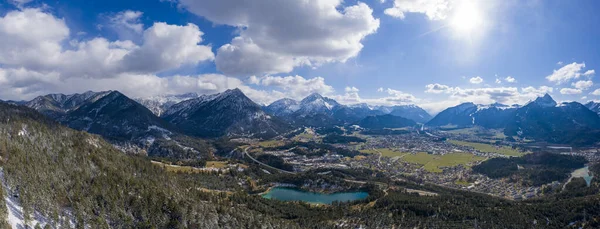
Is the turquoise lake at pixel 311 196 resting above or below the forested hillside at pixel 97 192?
below

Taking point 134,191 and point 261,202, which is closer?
point 134,191

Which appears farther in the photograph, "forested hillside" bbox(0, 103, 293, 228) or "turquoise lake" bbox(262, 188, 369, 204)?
"turquoise lake" bbox(262, 188, 369, 204)

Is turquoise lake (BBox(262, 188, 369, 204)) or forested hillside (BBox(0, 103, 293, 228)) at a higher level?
forested hillside (BBox(0, 103, 293, 228))

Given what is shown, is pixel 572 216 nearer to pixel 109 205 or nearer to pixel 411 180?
pixel 411 180

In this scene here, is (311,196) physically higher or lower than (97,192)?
lower

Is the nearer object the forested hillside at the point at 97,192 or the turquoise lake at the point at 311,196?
the forested hillside at the point at 97,192

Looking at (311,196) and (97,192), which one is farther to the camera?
(311,196)

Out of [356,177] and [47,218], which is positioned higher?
[47,218]

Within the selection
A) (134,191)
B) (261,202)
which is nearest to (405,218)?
(261,202)
